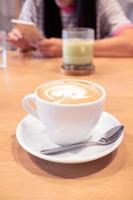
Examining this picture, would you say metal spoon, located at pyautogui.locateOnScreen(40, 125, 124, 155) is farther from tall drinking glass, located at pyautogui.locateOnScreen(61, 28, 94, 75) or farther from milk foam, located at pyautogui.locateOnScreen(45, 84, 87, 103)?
tall drinking glass, located at pyautogui.locateOnScreen(61, 28, 94, 75)

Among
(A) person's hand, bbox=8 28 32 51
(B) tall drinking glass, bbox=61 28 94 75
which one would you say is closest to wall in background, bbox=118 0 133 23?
(A) person's hand, bbox=8 28 32 51

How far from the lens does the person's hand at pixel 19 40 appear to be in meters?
1.28

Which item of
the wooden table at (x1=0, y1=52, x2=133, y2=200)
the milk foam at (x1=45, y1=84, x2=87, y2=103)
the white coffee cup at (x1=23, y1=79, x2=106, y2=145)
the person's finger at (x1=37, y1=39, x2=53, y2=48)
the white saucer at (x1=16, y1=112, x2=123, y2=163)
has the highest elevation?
the milk foam at (x1=45, y1=84, x2=87, y2=103)

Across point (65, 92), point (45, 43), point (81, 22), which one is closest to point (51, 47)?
point (45, 43)

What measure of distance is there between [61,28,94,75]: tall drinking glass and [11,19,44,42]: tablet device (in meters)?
0.16

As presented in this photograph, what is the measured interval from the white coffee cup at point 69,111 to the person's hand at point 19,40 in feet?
2.54

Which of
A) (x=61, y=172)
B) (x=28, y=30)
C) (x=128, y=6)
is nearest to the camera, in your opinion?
(x=61, y=172)

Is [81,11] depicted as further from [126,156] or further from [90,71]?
[126,156]

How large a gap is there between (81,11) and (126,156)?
1149 millimetres

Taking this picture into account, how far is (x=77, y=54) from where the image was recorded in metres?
1.04

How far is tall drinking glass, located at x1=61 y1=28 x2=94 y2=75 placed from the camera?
40.7 inches

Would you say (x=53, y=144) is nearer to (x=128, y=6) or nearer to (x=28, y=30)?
(x=28, y=30)

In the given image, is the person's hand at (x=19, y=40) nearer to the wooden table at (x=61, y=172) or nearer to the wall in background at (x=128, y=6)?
the wooden table at (x=61, y=172)

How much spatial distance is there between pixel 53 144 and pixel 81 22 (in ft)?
3.73
